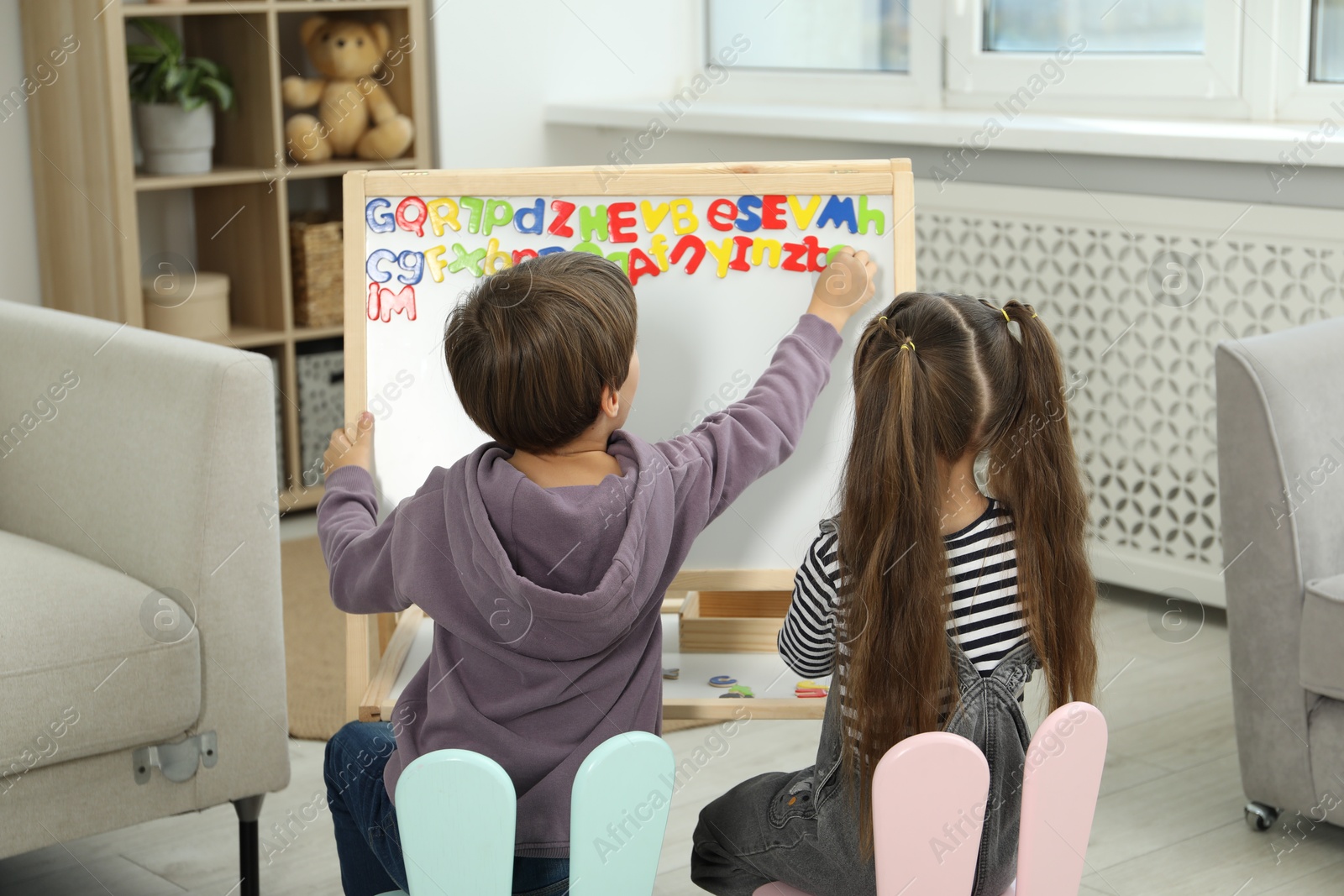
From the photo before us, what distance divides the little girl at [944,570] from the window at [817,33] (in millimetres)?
2187

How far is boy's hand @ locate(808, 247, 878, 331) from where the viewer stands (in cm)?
151

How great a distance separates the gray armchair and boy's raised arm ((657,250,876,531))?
22.8 inches

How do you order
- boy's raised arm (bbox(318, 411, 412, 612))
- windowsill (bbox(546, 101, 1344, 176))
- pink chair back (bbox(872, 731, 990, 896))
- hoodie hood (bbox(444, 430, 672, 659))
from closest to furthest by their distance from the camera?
pink chair back (bbox(872, 731, 990, 896))
hoodie hood (bbox(444, 430, 672, 659))
boy's raised arm (bbox(318, 411, 412, 612))
windowsill (bbox(546, 101, 1344, 176))

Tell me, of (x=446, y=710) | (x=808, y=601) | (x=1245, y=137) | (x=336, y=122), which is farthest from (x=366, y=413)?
(x=336, y=122)

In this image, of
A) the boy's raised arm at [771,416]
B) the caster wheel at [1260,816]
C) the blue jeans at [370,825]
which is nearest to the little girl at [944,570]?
the boy's raised arm at [771,416]

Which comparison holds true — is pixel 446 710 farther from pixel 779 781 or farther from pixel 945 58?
pixel 945 58

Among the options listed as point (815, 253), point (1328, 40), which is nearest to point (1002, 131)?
point (1328, 40)

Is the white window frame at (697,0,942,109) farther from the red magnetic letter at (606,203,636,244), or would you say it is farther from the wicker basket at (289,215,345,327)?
the red magnetic letter at (606,203,636,244)

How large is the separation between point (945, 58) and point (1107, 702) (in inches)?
56.8

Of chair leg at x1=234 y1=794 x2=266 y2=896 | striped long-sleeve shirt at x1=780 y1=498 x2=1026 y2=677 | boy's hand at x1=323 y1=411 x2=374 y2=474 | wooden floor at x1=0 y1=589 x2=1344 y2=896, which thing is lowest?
wooden floor at x1=0 y1=589 x2=1344 y2=896

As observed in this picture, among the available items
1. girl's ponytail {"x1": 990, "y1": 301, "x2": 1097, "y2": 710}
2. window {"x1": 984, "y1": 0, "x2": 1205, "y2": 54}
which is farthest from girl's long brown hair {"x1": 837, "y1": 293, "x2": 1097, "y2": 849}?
window {"x1": 984, "y1": 0, "x2": 1205, "y2": 54}

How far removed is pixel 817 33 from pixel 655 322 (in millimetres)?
2007

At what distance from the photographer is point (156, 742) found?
1.64 m

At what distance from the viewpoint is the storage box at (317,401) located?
11.1 ft
